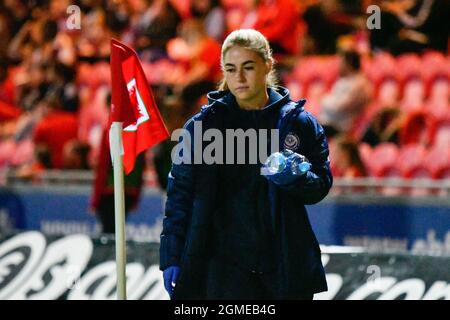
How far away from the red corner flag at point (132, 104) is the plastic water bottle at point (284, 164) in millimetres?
879

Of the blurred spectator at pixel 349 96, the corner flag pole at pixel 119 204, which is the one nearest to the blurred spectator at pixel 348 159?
the blurred spectator at pixel 349 96

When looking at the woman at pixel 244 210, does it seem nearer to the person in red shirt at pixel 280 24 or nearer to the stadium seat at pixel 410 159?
the stadium seat at pixel 410 159

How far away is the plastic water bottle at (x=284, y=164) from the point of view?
16.8 feet

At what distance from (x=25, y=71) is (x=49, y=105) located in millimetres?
1967

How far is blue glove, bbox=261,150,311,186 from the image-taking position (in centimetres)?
512

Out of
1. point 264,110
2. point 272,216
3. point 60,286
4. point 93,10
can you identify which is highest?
point 93,10

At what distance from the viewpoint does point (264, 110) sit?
17.7 ft

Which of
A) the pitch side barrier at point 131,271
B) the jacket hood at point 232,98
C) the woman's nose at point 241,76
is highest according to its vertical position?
the woman's nose at point 241,76

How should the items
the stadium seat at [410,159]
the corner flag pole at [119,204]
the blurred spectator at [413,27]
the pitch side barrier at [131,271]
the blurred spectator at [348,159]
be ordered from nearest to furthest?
the corner flag pole at [119,204], the pitch side barrier at [131,271], the blurred spectator at [348,159], the stadium seat at [410,159], the blurred spectator at [413,27]

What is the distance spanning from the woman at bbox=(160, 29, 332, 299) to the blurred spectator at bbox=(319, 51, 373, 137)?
5.60 meters

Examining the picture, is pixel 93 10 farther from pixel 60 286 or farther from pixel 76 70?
pixel 60 286

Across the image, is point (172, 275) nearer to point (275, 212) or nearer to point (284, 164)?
point (275, 212)

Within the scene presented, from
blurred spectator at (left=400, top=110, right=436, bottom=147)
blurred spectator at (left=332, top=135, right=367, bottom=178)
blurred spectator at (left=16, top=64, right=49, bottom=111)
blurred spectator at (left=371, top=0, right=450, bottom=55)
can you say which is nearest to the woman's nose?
blurred spectator at (left=332, top=135, right=367, bottom=178)
